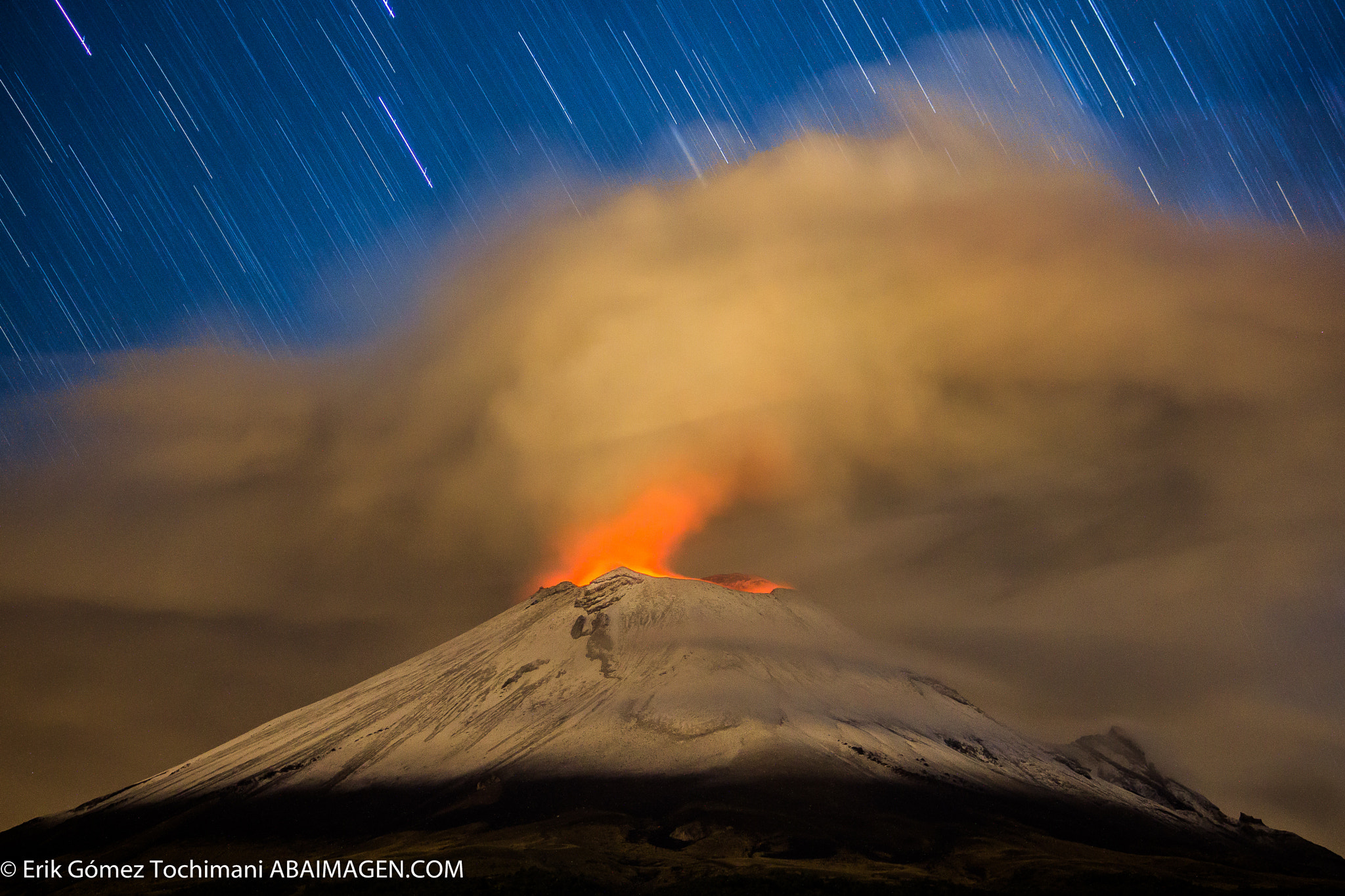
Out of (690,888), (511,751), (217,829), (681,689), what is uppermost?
(681,689)

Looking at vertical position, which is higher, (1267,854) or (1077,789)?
(1077,789)

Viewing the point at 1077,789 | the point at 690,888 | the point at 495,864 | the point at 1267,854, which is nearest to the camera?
the point at 690,888

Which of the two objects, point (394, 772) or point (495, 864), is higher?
point (394, 772)

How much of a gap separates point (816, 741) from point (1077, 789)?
1914 inches

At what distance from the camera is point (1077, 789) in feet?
609

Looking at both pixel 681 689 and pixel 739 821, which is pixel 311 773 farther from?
pixel 739 821

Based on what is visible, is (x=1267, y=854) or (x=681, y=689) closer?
(x=1267, y=854)

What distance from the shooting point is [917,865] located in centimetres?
12888

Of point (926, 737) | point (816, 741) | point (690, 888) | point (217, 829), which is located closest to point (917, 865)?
point (690, 888)

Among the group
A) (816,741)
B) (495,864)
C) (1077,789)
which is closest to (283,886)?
(495,864)

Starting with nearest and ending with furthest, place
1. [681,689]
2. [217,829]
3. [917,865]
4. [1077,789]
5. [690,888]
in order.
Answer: [690,888] < [917,865] < [217,829] < [1077,789] < [681,689]

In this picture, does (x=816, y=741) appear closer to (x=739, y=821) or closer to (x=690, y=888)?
(x=739, y=821)

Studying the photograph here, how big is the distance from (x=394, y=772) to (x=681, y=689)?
5283cm

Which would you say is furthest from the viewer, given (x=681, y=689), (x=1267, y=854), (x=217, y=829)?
(x=681, y=689)
